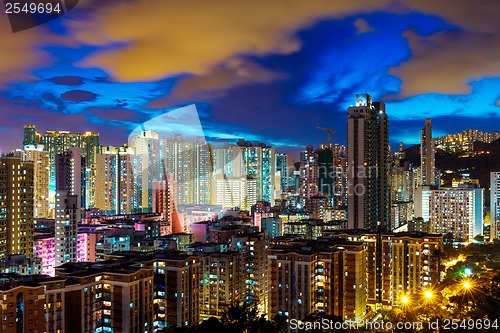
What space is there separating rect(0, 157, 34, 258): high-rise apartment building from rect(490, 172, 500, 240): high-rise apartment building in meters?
13.6

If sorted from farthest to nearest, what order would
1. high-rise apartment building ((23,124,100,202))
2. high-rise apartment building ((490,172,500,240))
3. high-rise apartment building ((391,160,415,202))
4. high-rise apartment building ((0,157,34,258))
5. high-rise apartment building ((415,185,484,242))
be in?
high-rise apartment building ((391,160,415,202)), high-rise apartment building ((23,124,100,202)), high-rise apartment building ((490,172,500,240)), high-rise apartment building ((415,185,484,242)), high-rise apartment building ((0,157,34,258))

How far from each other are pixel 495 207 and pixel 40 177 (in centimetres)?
1579

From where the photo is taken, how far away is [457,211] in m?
15.4

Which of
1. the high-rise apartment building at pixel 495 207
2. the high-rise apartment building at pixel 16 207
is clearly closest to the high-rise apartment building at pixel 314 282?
the high-rise apartment building at pixel 16 207

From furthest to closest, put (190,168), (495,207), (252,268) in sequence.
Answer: (190,168) → (495,207) → (252,268)

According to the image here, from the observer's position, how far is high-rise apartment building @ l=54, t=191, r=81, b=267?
10086mm

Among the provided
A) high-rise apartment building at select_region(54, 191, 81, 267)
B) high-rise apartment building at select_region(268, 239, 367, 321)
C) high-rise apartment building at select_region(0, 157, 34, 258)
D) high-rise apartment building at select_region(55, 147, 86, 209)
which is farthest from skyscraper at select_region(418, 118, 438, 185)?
high-rise apartment building at select_region(0, 157, 34, 258)

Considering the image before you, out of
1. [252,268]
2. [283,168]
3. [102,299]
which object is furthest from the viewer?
[283,168]

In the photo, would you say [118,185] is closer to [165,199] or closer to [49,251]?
[165,199]

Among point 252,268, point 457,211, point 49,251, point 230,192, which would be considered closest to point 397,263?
point 252,268

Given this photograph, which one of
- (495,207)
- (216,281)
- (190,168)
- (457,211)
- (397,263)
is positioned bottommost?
(216,281)

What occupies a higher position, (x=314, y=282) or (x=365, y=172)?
(x=365, y=172)

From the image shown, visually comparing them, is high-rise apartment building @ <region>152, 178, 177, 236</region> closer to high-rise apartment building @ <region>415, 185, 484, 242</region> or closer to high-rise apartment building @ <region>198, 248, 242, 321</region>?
high-rise apartment building @ <region>198, 248, 242, 321</region>

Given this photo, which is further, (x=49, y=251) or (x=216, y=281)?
(x=49, y=251)
